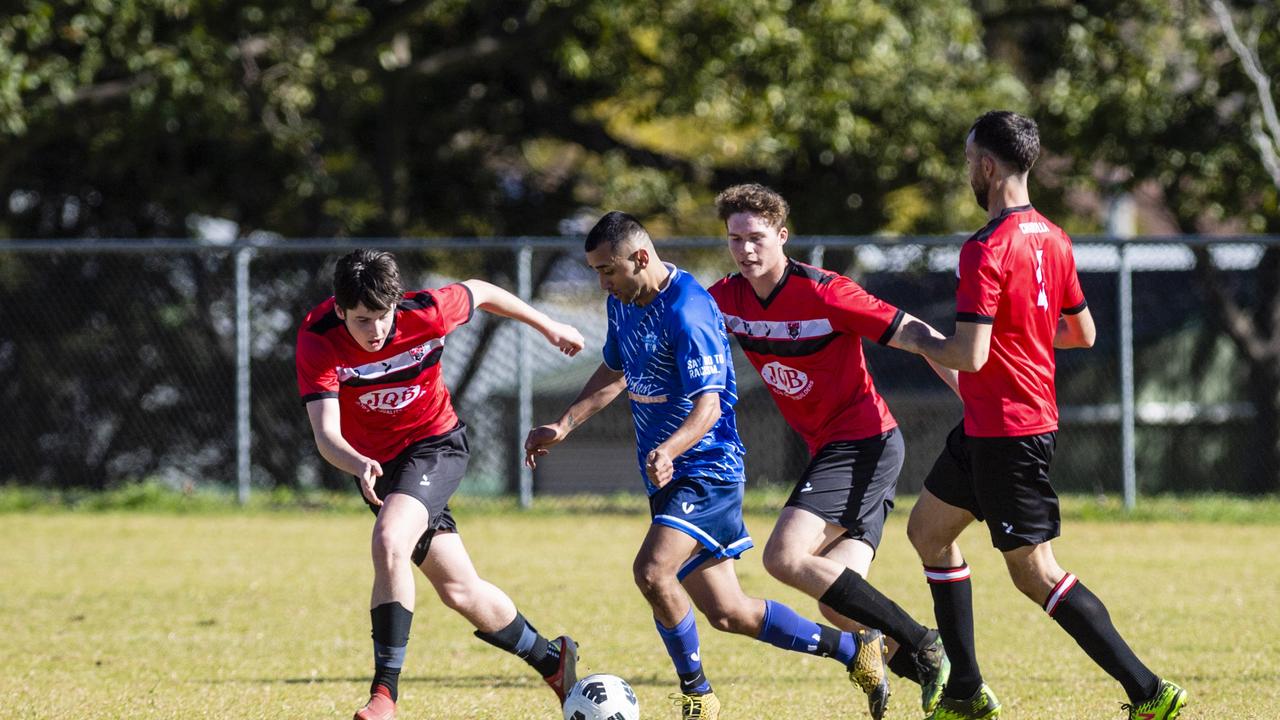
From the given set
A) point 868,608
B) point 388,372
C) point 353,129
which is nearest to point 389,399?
point 388,372

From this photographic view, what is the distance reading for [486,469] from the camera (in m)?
14.3

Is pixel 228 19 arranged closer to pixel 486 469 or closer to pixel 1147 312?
pixel 486 469

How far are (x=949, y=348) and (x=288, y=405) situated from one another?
11.0 metres

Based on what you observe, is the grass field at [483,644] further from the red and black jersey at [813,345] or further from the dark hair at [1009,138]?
the dark hair at [1009,138]

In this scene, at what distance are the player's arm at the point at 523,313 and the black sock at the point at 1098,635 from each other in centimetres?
207

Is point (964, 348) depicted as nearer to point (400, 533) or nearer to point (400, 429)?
point (400, 533)

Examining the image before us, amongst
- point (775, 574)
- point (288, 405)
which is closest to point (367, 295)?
point (775, 574)

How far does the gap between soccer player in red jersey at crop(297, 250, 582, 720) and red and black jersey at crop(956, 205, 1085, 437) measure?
1.70 m

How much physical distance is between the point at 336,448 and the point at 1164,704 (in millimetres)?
2955

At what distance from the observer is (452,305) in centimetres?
600

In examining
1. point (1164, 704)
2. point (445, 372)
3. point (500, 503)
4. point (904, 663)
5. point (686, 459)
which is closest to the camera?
point (1164, 704)

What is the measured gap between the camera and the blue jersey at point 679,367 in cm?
522

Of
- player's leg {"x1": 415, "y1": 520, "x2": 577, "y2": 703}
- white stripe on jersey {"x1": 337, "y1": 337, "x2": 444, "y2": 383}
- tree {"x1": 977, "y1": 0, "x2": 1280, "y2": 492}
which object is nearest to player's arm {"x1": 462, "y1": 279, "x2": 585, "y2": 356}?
white stripe on jersey {"x1": 337, "y1": 337, "x2": 444, "y2": 383}

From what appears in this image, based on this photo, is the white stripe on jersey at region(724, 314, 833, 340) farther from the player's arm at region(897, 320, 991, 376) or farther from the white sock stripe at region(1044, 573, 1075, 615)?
the white sock stripe at region(1044, 573, 1075, 615)
